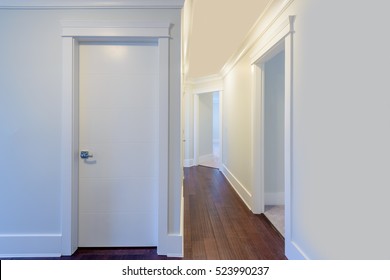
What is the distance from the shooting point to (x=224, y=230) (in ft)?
8.85

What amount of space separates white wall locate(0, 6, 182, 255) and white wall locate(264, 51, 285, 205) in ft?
6.37

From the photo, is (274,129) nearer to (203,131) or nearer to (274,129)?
(274,129)

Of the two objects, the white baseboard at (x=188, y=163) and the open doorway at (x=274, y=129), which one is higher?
the open doorway at (x=274, y=129)

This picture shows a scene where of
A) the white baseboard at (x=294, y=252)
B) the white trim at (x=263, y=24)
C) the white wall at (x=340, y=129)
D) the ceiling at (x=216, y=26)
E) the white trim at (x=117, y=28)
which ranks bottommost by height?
the white baseboard at (x=294, y=252)

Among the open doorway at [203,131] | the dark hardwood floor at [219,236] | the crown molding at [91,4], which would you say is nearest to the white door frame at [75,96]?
the crown molding at [91,4]

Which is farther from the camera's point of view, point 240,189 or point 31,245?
point 240,189

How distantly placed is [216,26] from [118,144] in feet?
6.68

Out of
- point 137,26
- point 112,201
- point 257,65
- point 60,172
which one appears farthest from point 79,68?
point 257,65

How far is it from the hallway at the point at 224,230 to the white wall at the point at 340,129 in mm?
498

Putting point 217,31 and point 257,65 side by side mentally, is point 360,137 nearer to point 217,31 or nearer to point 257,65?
point 257,65

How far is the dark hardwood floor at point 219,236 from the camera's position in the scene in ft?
7.02

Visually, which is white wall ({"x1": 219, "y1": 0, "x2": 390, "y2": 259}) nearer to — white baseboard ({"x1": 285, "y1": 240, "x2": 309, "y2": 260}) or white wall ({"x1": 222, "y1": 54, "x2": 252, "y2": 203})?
white baseboard ({"x1": 285, "y1": 240, "x2": 309, "y2": 260})

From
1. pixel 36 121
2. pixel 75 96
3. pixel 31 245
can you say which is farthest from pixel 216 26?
Answer: pixel 31 245

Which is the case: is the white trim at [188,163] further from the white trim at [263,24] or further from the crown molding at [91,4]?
the crown molding at [91,4]
